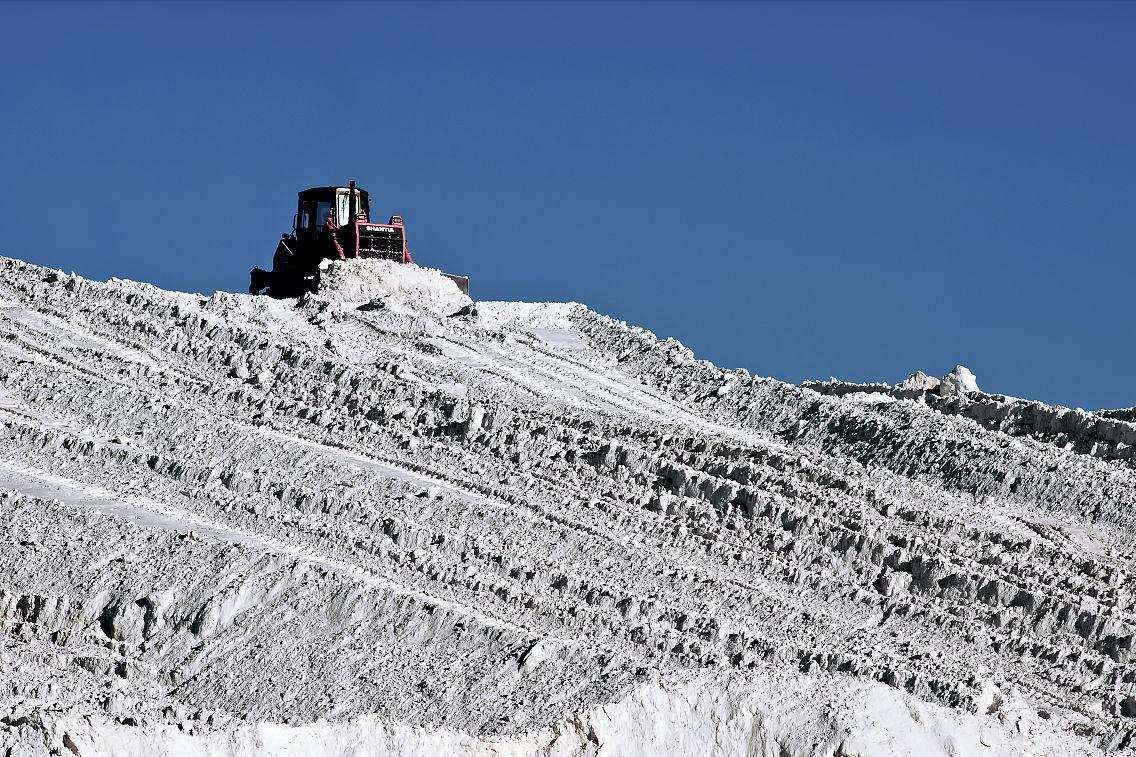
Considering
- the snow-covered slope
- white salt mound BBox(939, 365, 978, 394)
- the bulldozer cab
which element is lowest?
the snow-covered slope

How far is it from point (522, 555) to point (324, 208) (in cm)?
1508

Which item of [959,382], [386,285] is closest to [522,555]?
[959,382]

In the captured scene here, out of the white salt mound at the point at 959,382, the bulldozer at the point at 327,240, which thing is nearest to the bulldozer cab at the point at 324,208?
the bulldozer at the point at 327,240

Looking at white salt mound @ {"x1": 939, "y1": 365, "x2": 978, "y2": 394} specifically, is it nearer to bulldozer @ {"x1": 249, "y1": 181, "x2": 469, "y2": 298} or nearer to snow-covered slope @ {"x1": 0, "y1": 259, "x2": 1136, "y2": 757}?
snow-covered slope @ {"x1": 0, "y1": 259, "x2": 1136, "y2": 757}

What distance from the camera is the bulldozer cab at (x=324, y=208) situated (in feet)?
107

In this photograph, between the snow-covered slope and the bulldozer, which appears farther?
the bulldozer

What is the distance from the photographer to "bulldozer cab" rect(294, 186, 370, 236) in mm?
32688

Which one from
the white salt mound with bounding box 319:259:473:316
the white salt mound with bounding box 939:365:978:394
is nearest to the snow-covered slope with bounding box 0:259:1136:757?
the white salt mound with bounding box 939:365:978:394

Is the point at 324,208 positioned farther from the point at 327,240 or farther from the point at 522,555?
the point at 522,555

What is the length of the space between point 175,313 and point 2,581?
756cm

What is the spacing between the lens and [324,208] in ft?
108

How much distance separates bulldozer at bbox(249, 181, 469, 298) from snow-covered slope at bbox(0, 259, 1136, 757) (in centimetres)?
662

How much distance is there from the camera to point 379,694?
16516mm

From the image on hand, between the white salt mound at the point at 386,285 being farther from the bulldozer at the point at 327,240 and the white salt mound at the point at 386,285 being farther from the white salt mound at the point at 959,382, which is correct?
the white salt mound at the point at 959,382
